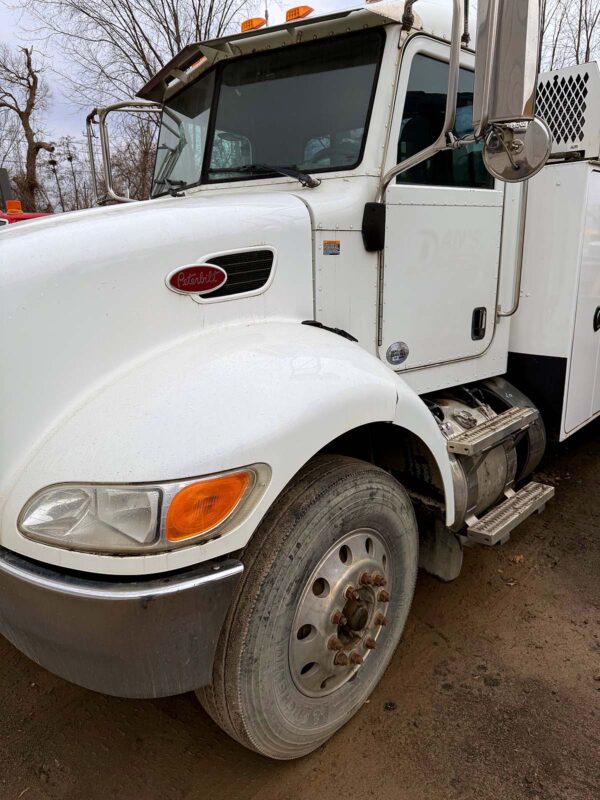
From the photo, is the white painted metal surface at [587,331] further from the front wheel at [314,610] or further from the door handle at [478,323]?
the front wheel at [314,610]

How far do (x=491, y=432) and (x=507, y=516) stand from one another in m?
0.43

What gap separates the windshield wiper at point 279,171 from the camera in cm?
254

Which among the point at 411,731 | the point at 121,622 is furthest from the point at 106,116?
the point at 411,731

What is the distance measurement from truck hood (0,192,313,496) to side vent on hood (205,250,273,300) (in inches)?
1.0

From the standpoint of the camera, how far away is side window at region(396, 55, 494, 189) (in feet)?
8.53

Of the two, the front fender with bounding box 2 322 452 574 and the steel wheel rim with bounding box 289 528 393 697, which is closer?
the front fender with bounding box 2 322 452 574

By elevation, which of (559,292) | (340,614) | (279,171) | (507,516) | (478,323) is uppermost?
(279,171)

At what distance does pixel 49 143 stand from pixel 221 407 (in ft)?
96.1

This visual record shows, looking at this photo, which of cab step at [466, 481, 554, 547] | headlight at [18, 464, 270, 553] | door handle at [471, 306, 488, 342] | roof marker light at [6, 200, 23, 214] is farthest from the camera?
roof marker light at [6, 200, 23, 214]

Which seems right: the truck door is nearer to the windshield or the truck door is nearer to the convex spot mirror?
the windshield

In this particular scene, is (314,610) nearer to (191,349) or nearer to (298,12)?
(191,349)

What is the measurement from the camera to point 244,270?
2172 mm

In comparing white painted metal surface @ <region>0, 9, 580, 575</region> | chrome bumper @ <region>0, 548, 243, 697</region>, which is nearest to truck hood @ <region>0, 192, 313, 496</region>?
white painted metal surface @ <region>0, 9, 580, 575</region>

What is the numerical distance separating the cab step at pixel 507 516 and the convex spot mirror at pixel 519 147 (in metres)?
1.58
